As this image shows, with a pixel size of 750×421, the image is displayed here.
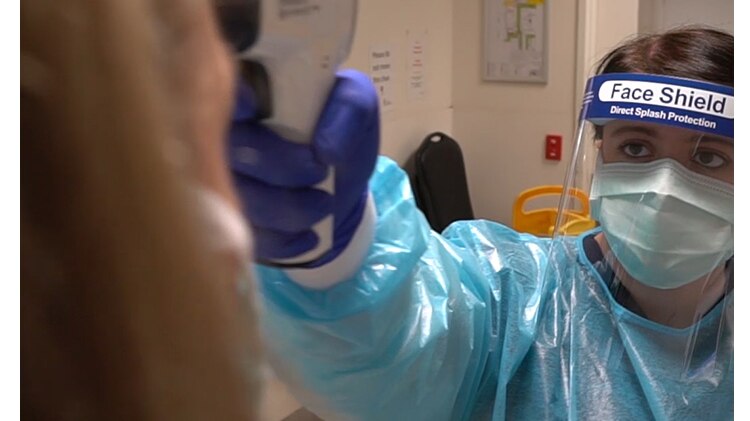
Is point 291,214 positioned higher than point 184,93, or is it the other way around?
point 184,93

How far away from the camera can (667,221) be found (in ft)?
2.67

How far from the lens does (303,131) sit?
21.0 inches

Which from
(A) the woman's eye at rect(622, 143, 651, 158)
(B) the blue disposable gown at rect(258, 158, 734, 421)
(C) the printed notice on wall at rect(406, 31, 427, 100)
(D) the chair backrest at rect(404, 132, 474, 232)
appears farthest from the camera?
(D) the chair backrest at rect(404, 132, 474, 232)

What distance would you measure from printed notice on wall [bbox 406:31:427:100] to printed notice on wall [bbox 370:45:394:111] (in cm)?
11

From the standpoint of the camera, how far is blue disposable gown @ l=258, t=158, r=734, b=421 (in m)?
0.71

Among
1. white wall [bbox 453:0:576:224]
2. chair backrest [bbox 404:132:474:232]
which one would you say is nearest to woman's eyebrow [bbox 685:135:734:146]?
chair backrest [bbox 404:132:474:232]

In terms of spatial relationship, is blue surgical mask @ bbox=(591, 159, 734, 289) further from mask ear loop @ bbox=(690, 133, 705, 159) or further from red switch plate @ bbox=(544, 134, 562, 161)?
red switch plate @ bbox=(544, 134, 562, 161)

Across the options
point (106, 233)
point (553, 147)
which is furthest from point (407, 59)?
point (106, 233)

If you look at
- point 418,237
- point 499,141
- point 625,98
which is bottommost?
point 499,141

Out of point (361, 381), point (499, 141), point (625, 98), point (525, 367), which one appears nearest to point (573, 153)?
point (625, 98)

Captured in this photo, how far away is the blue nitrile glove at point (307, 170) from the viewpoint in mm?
476

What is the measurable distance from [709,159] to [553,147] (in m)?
1.32

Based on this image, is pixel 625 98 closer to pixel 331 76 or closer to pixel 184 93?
pixel 331 76

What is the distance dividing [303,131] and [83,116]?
32cm
